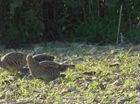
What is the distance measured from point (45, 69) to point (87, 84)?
71 centimetres

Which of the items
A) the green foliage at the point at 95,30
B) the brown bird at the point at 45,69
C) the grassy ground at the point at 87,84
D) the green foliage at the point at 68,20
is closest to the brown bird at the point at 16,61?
the grassy ground at the point at 87,84

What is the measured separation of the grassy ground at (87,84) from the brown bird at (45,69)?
4.1 inches

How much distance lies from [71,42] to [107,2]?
0.99 meters

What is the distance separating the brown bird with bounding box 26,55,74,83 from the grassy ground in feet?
0.34

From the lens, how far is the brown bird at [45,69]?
322 inches

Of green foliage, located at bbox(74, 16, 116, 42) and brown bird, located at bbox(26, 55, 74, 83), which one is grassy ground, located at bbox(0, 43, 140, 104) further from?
green foliage, located at bbox(74, 16, 116, 42)

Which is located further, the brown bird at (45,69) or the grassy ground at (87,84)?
the brown bird at (45,69)

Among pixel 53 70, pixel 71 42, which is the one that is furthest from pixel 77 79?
→ pixel 71 42

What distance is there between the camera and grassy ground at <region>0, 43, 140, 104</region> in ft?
23.7

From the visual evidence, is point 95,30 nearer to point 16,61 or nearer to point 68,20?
point 68,20

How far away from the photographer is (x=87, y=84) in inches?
309

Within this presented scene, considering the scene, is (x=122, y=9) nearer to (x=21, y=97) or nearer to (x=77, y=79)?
(x=77, y=79)

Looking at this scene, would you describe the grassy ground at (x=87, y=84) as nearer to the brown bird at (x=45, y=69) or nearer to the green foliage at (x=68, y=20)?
the brown bird at (x=45, y=69)

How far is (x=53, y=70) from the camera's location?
8227 millimetres
